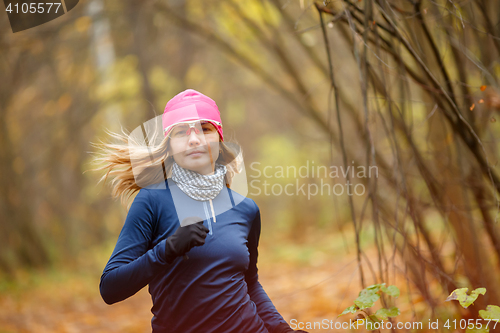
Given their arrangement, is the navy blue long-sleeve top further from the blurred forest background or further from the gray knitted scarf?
the blurred forest background

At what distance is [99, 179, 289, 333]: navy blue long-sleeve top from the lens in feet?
4.84

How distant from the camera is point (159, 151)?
169cm

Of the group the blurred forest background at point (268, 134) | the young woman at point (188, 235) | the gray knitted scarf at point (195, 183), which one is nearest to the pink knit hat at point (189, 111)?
the young woman at point (188, 235)

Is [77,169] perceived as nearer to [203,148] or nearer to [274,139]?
[274,139]

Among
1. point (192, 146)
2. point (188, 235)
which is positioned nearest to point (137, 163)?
point (192, 146)

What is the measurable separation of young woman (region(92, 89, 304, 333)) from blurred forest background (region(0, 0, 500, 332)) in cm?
44

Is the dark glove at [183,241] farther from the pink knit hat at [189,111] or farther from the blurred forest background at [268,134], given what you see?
the blurred forest background at [268,134]

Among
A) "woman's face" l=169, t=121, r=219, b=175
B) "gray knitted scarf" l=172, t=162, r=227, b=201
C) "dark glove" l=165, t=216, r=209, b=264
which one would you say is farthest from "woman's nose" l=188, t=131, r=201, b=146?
"dark glove" l=165, t=216, r=209, b=264

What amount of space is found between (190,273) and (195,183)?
0.37 meters

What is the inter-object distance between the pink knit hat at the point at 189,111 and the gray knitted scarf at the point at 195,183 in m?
0.19

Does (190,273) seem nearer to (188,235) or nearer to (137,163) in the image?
(188,235)

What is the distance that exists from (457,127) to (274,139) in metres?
14.3

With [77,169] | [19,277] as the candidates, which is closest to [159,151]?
[19,277]

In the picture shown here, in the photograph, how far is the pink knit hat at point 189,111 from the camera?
5.33ft
